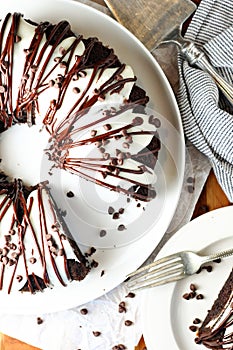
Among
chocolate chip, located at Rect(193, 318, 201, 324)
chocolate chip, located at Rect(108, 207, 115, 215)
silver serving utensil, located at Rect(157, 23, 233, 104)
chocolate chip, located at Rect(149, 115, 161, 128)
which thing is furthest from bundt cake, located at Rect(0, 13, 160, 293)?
chocolate chip, located at Rect(193, 318, 201, 324)

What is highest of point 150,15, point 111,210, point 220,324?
point 150,15

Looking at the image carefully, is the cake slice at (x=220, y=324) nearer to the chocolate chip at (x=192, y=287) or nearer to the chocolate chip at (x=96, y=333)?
the chocolate chip at (x=192, y=287)

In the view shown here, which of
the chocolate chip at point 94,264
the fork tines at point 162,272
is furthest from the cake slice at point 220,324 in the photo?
the chocolate chip at point 94,264

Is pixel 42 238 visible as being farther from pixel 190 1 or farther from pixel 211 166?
pixel 190 1

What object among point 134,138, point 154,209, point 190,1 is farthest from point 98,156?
point 190,1

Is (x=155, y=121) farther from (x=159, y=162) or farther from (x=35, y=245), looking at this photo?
(x=35, y=245)

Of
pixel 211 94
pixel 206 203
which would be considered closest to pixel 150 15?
pixel 211 94
